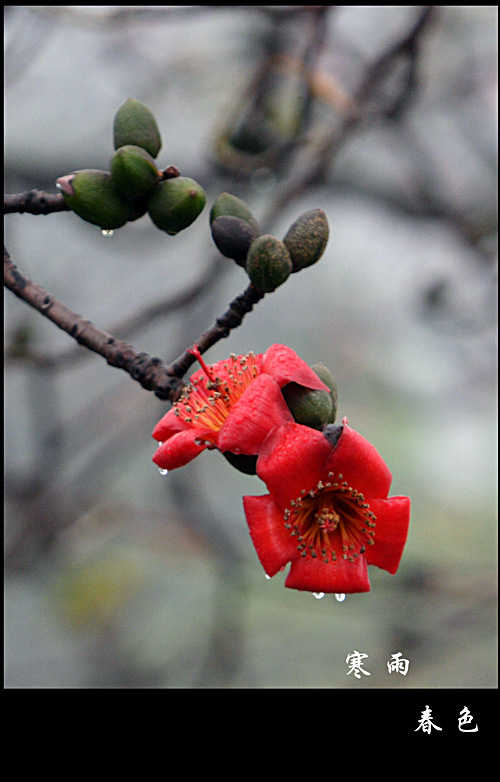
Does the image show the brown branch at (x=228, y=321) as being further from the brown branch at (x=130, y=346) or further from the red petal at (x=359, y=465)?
the red petal at (x=359, y=465)

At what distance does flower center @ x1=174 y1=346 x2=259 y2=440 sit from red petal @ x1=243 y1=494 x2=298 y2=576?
123 mm

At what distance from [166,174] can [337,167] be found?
253 centimetres

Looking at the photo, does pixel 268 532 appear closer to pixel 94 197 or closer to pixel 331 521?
pixel 331 521

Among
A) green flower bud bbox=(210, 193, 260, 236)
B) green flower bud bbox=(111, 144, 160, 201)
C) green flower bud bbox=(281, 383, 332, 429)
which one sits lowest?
green flower bud bbox=(281, 383, 332, 429)

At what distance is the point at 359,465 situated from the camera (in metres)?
0.78

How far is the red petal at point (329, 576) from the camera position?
804mm

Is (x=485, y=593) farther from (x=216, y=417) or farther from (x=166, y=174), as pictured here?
(x=166, y=174)

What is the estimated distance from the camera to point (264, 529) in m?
0.79

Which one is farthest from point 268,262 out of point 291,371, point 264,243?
point 291,371

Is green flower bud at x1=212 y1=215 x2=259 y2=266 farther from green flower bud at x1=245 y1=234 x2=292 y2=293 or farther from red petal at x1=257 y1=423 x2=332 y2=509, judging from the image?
red petal at x1=257 y1=423 x2=332 y2=509

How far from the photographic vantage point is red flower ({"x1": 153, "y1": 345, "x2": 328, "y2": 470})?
0.75 metres

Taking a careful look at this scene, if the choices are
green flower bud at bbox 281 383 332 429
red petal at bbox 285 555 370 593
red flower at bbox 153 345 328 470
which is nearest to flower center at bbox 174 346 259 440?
red flower at bbox 153 345 328 470

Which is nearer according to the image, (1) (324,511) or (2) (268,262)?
(2) (268,262)

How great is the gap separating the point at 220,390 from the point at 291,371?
5.5 inches
